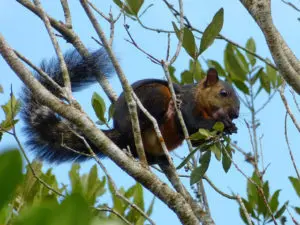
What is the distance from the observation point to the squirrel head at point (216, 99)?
13.7 feet

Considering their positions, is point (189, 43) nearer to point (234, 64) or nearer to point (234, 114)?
point (234, 64)

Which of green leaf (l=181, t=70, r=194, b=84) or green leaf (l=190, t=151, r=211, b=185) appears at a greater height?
green leaf (l=181, t=70, r=194, b=84)

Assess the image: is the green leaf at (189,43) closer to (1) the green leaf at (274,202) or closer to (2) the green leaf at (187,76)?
(2) the green leaf at (187,76)

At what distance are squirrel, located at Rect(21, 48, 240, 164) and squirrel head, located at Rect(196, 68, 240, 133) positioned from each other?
0.02 metres

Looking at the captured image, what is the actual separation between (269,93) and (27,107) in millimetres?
1588

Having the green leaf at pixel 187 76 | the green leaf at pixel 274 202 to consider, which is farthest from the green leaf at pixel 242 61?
the green leaf at pixel 274 202

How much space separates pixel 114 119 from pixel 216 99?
92 cm

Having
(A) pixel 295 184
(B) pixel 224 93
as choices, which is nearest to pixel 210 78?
(B) pixel 224 93

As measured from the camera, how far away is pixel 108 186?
295cm

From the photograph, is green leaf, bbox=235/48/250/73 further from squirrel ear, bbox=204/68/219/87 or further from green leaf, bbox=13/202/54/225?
green leaf, bbox=13/202/54/225

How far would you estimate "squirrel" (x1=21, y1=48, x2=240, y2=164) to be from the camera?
3580mm

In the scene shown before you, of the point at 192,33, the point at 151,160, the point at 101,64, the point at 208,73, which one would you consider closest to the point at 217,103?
the point at 208,73

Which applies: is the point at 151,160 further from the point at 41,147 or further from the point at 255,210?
the point at 255,210

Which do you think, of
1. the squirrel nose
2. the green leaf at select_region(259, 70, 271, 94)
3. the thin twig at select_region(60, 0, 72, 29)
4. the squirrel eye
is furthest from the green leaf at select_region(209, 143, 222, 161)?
the squirrel eye
